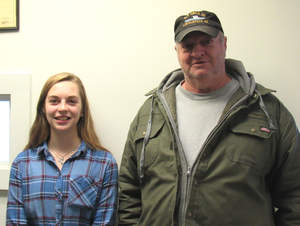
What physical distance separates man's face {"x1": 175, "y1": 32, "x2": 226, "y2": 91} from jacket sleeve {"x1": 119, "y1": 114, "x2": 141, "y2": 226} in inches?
15.6

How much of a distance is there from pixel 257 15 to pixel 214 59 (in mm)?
455

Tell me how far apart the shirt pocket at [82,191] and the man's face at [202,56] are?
0.64 meters

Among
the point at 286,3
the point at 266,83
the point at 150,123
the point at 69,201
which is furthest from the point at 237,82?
the point at 69,201

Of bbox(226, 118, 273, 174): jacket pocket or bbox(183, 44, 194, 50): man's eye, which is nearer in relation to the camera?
bbox(226, 118, 273, 174): jacket pocket

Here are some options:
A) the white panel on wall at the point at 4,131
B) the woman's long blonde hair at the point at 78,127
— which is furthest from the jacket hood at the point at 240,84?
the white panel on wall at the point at 4,131

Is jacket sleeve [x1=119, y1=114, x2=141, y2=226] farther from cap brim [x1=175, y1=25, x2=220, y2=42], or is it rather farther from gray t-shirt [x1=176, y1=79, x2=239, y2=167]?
cap brim [x1=175, y1=25, x2=220, y2=42]

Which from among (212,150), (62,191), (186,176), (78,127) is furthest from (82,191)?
(212,150)

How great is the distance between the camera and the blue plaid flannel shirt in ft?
3.86

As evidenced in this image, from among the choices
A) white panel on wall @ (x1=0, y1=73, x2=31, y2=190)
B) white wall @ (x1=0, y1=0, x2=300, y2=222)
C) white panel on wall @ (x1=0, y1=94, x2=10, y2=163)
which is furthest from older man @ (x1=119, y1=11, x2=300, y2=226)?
white panel on wall @ (x1=0, y1=94, x2=10, y2=163)

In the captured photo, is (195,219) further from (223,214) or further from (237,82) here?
(237,82)

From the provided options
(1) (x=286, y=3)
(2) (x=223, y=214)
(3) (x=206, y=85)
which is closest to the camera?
(2) (x=223, y=214)

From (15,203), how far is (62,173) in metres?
0.24

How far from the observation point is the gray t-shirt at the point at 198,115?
1.06 metres

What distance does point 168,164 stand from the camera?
3.48ft
